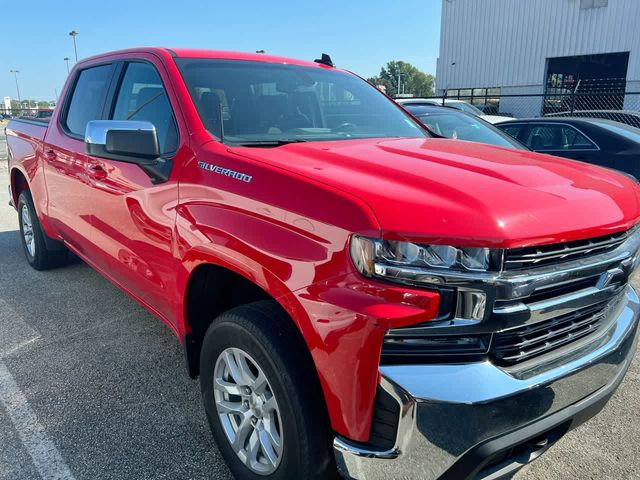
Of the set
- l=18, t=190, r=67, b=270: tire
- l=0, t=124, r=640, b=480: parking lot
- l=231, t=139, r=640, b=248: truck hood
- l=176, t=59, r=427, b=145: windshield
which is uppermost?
l=176, t=59, r=427, b=145: windshield

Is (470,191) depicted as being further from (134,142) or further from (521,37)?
(521,37)

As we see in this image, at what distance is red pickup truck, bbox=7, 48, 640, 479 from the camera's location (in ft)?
5.27

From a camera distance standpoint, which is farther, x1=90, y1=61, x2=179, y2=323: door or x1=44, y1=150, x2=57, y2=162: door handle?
x1=44, y1=150, x2=57, y2=162: door handle

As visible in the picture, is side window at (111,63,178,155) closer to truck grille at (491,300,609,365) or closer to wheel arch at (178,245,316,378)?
wheel arch at (178,245,316,378)

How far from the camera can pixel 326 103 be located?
10.6 ft

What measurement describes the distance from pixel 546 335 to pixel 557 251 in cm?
30

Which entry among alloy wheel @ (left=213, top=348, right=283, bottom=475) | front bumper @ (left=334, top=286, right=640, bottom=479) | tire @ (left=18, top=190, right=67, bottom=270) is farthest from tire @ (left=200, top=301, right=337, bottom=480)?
tire @ (left=18, top=190, right=67, bottom=270)

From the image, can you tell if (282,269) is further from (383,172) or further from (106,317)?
(106,317)

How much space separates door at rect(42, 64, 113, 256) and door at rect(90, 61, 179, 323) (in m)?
0.22

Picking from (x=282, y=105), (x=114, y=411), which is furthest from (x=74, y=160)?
(x=114, y=411)

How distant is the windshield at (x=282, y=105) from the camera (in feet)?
8.71

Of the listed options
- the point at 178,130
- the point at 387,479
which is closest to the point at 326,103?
the point at 178,130

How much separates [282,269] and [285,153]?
66 centimetres

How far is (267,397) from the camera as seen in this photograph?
2.08 m
